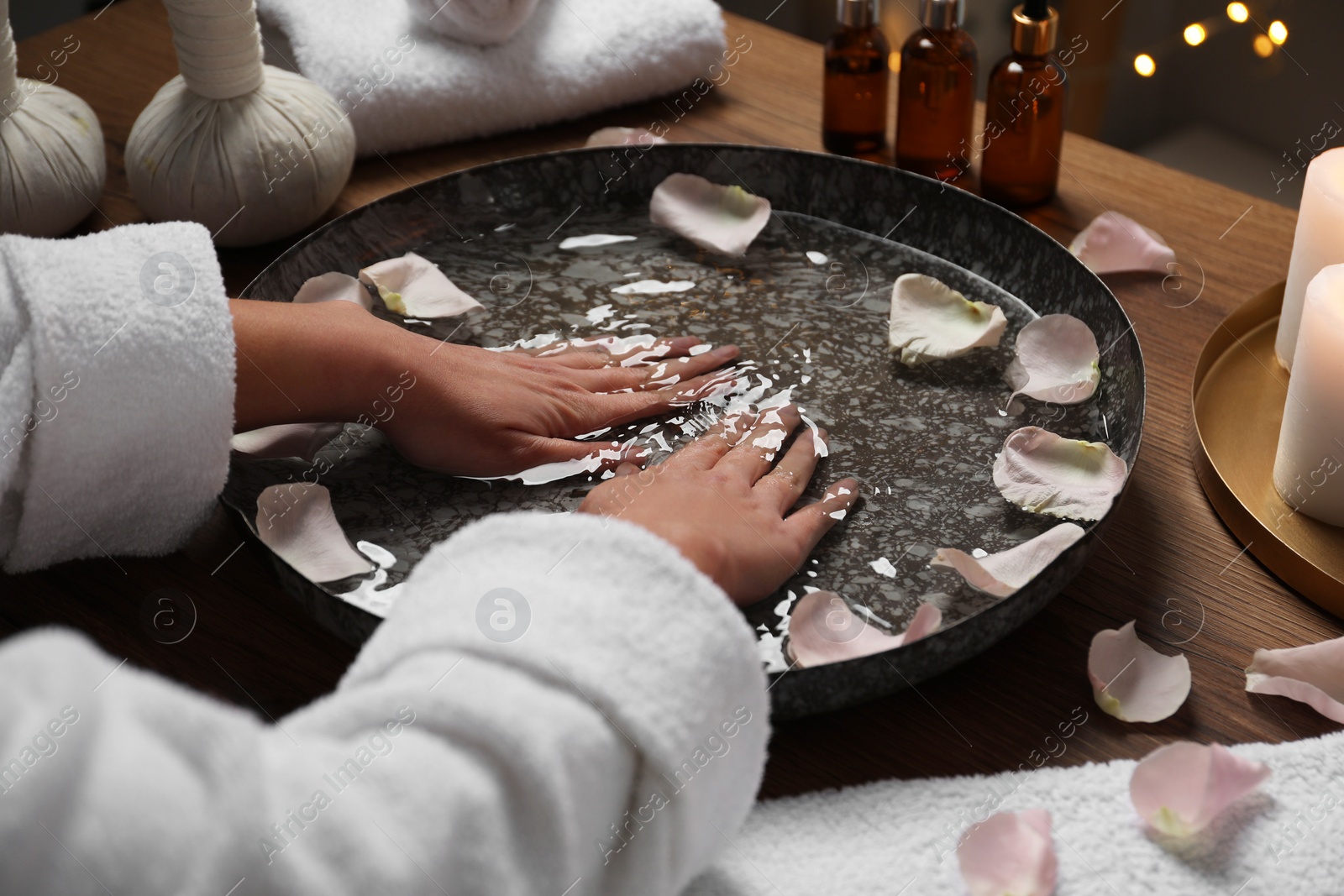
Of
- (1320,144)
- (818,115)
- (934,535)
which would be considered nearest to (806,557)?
(934,535)

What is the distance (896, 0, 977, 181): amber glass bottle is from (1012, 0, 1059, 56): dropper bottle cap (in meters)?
0.03

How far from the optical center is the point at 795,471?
19.1 inches

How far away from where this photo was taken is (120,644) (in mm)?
443

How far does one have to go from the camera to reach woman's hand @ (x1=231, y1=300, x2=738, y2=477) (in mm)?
498

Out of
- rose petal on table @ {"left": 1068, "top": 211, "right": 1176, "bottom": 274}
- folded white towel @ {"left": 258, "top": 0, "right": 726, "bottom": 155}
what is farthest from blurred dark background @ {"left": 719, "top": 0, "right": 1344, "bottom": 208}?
rose petal on table @ {"left": 1068, "top": 211, "right": 1176, "bottom": 274}

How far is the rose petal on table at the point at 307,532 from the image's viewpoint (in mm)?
445

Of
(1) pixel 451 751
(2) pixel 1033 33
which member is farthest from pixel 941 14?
(1) pixel 451 751

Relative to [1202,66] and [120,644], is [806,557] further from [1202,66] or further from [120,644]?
[1202,66]

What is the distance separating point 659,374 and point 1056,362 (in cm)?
19

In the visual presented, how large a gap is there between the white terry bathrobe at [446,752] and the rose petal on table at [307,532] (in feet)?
0.32

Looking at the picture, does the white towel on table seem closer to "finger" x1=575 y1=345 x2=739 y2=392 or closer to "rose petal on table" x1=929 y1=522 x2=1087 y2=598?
"rose petal on table" x1=929 y1=522 x2=1087 y2=598

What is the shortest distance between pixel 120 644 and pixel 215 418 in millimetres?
95

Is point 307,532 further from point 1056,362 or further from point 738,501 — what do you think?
point 1056,362

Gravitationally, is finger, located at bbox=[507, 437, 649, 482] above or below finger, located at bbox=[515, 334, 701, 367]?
below
